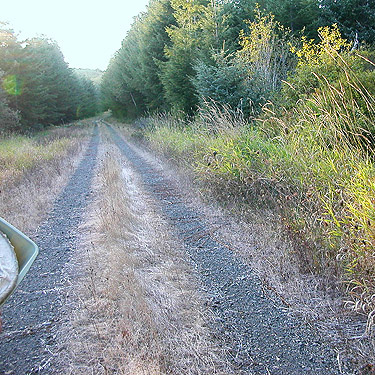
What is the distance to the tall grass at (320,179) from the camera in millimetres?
2594

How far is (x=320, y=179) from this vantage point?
3566 mm

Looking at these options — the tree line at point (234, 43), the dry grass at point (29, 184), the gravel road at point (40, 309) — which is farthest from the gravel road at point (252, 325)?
the tree line at point (234, 43)

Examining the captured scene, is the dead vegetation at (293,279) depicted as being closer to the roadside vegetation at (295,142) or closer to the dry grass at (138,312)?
the roadside vegetation at (295,142)

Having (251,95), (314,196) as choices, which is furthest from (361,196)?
(251,95)

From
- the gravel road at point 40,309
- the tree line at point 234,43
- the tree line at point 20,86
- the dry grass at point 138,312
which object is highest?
the tree line at point 20,86

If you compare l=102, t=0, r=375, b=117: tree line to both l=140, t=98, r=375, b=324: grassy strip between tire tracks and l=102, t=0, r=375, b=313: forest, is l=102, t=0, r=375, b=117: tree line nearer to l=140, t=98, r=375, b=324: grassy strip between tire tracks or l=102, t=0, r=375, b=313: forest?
l=102, t=0, r=375, b=313: forest

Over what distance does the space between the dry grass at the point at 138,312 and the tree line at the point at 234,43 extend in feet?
19.7

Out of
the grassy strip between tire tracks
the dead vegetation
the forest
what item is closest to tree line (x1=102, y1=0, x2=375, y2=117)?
the forest

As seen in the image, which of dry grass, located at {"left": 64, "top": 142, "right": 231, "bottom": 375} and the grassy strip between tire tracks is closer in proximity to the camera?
dry grass, located at {"left": 64, "top": 142, "right": 231, "bottom": 375}

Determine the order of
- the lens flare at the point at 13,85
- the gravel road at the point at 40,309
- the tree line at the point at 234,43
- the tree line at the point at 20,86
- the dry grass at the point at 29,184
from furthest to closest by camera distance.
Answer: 1. the lens flare at the point at 13,85
2. the tree line at the point at 20,86
3. the tree line at the point at 234,43
4. the dry grass at the point at 29,184
5. the gravel road at the point at 40,309

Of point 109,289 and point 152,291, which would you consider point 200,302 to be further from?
point 109,289

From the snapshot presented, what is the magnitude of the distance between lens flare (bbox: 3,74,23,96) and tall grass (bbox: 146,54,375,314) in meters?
19.9

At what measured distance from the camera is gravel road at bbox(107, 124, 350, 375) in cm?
204

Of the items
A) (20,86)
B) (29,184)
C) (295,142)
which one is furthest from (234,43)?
(20,86)
